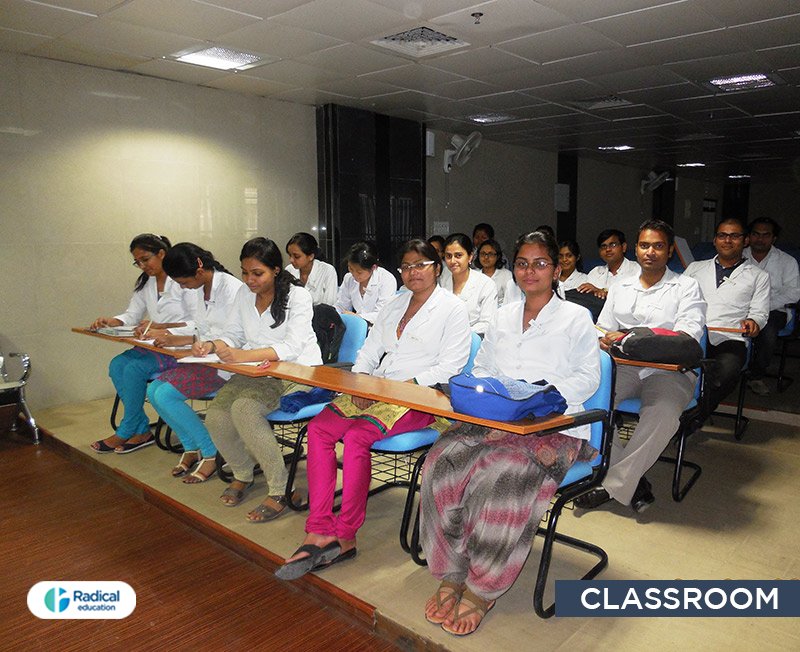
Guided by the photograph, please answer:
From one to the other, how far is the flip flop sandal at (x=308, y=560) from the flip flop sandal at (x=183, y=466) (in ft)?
4.34

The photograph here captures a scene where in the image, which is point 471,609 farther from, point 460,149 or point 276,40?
point 460,149

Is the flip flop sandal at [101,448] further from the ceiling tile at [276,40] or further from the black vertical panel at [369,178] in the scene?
the black vertical panel at [369,178]

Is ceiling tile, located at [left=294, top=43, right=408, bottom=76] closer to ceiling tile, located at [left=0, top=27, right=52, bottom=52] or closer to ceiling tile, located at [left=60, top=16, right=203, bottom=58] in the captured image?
ceiling tile, located at [left=60, top=16, right=203, bottom=58]

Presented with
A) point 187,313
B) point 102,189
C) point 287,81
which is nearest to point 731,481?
point 187,313

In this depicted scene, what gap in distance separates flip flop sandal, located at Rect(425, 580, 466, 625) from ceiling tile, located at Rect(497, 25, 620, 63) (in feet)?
12.5

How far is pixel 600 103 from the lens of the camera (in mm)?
6891

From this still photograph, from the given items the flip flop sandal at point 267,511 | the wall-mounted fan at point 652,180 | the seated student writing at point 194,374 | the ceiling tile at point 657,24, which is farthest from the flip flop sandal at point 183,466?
the wall-mounted fan at point 652,180

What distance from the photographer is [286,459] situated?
3826 mm

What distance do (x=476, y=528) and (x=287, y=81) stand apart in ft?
15.8

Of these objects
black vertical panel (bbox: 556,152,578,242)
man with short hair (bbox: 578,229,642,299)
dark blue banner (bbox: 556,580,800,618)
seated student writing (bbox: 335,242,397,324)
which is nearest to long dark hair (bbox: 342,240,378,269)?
seated student writing (bbox: 335,242,397,324)

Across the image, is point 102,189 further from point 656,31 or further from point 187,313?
point 656,31

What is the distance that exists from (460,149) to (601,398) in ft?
21.3

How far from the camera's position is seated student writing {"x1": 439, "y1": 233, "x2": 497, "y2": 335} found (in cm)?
461

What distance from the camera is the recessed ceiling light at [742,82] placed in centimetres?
582
